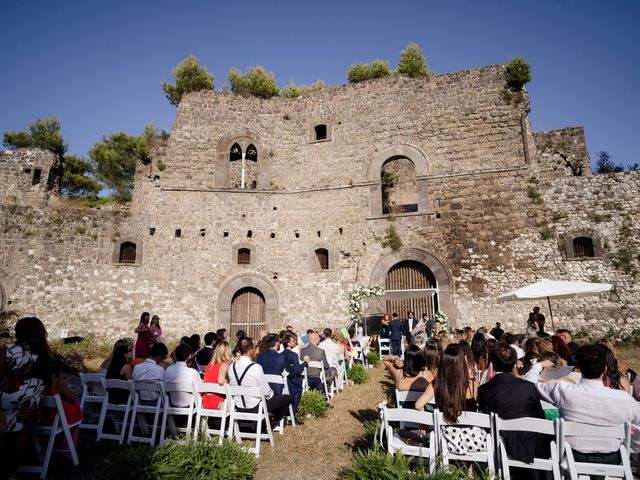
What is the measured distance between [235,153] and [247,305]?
6.86 meters

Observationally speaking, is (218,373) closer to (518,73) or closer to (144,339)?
(144,339)

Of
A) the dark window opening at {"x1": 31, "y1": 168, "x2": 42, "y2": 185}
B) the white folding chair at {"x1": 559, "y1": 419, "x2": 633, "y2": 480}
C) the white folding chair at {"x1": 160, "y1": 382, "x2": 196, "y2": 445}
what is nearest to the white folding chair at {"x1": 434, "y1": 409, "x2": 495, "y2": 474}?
the white folding chair at {"x1": 559, "y1": 419, "x2": 633, "y2": 480}

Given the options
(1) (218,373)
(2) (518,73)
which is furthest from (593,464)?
(2) (518,73)

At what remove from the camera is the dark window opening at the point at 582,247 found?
12.9 metres

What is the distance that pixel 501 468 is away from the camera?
3896 mm

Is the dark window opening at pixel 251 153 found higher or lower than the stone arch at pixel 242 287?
higher

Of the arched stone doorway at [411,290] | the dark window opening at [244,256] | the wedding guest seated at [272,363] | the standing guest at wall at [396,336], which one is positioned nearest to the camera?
the wedding guest seated at [272,363]

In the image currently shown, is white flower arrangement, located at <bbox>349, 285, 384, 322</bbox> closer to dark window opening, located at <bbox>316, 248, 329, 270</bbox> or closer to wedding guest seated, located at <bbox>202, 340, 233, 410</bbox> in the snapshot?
dark window opening, located at <bbox>316, 248, 329, 270</bbox>

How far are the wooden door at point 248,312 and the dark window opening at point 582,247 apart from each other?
436 inches

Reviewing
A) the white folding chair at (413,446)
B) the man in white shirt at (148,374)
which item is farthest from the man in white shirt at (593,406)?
the man in white shirt at (148,374)

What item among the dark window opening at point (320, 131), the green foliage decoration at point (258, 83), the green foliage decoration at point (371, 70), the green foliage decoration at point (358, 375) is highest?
the green foliage decoration at point (371, 70)

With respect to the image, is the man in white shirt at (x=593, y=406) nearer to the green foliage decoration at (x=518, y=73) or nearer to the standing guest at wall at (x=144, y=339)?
the standing guest at wall at (x=144, y=339)

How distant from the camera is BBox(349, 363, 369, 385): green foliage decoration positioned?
31.0 feet

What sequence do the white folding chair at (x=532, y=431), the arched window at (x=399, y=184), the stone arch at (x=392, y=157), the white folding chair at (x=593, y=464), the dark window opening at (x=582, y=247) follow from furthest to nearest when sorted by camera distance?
1. the arched window at (x=399, y=184)
2. the stone arch at (x=392, y=157)
3. the dark window opening at (x=582, y=247)
4. the white folding chair at (x=532, y=431)
5. the white folding chair at (x=593, y=464)
